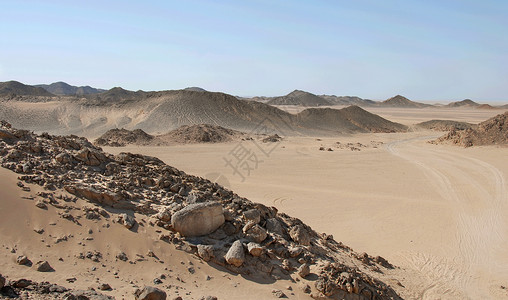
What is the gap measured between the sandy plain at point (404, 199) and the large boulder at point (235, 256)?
2970mm

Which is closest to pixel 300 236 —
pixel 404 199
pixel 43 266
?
pixel 43 266

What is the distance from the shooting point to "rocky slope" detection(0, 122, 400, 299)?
17.8ft

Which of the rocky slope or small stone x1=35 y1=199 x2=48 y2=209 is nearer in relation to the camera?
small stone x1=35 y1=199 x2=48 y2=209

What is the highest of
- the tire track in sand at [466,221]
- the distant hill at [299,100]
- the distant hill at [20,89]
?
the distant hill at [299,100]

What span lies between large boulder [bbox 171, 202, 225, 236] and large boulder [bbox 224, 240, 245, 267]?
0.57 m

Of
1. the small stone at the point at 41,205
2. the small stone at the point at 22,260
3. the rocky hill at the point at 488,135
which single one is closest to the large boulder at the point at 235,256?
the small stone at the point at 22,260

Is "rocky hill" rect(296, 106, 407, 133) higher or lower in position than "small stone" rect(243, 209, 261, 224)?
higher

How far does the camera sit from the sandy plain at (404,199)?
26.0 feet

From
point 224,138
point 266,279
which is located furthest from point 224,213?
point 224,138

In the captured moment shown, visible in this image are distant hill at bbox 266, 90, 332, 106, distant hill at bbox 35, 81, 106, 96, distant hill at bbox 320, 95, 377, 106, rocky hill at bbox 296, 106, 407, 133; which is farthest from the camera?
distant hill at bbox 35, 81, 106, 96

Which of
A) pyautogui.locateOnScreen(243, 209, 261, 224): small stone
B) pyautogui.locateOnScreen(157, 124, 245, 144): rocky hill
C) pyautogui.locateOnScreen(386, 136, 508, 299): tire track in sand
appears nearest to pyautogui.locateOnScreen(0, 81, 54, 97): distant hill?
pyautogui.locateOnScreen(157, 124, 245, 144): rocky hill

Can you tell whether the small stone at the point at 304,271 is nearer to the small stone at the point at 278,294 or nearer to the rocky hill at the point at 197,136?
the small stone at the point at 278,294

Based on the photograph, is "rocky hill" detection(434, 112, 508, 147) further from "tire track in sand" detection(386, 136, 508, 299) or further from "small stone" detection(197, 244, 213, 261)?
"small stone" detection(197, 244, 213, 261)

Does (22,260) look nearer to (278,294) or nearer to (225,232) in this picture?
(225,232)
